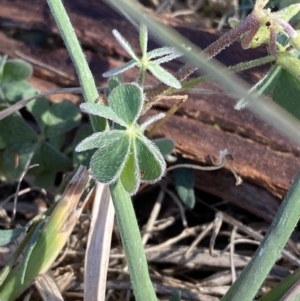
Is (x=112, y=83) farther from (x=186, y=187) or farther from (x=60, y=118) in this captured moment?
(x=186, y=187)

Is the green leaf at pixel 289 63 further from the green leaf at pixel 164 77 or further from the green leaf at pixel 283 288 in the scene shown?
the green leaf at pixel 283 288

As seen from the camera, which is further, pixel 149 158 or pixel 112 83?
pixel 112 83

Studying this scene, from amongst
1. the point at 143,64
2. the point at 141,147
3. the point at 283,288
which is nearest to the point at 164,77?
the point at 143,64

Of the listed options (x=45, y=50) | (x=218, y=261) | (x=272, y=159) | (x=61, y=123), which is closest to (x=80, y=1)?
(x=45, y=50)

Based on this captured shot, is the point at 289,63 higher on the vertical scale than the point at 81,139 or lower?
higher

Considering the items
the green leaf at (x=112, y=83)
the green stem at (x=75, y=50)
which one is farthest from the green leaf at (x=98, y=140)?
the green leaf at (x=112, y=83)

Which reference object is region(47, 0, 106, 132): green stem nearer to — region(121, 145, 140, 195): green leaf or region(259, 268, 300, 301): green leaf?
region(121, 145, 140, 195): green leaf
